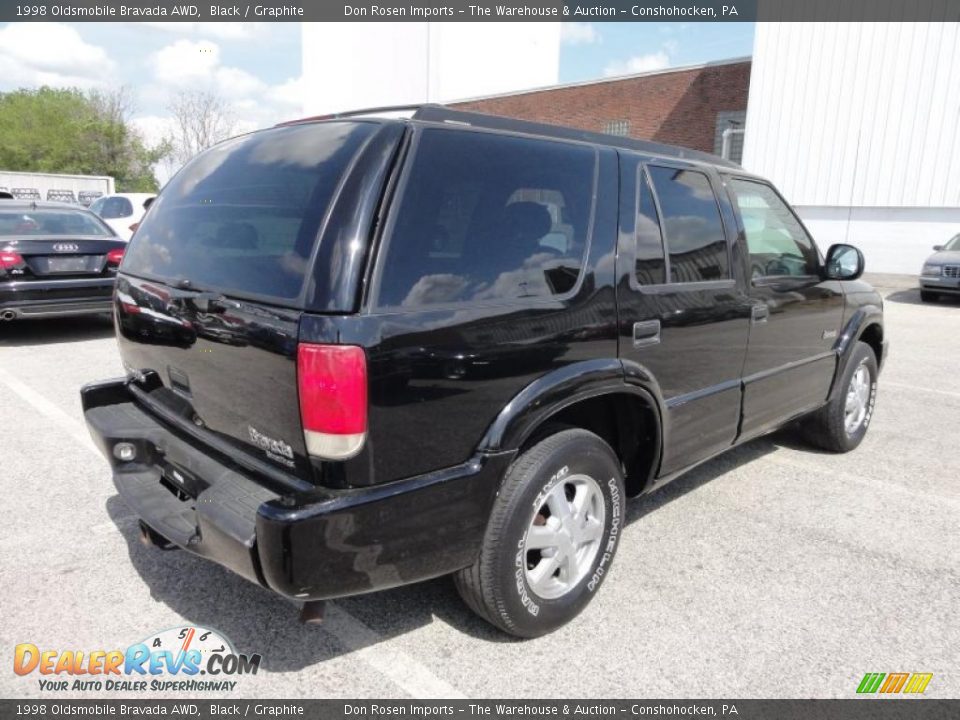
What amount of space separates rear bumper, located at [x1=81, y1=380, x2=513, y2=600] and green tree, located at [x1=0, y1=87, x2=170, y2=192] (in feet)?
196

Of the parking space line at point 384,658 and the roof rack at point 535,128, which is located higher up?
the roof rack at point 535,128

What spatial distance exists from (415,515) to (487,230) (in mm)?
991

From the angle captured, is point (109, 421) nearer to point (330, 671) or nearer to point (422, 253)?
point (330, 671)

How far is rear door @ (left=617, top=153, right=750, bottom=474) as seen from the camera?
2951 millimetres

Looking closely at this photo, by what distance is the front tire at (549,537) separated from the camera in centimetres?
247

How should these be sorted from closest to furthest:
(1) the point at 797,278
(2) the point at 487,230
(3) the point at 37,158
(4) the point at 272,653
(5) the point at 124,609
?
(2) the point at 487,230
(4) the point at 272,653
(5) the point at 124,609
(1) the point at 797,278
(3) the point at 37,158

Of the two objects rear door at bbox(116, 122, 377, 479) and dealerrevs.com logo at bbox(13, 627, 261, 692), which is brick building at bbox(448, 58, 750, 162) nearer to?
rear door at bbox(116, 122, 377, 479)

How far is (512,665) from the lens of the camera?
2.55m

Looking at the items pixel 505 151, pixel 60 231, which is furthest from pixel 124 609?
pixel 60 231

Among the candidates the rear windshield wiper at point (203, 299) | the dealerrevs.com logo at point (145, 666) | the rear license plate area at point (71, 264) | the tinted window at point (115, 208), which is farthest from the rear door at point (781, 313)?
the tinted window at point (115, 208)

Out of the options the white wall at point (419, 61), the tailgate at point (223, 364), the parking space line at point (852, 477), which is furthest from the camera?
the white wall at point (419, 61)

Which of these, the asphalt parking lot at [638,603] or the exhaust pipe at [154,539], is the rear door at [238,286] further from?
the asphalt parking lot at [638,603]

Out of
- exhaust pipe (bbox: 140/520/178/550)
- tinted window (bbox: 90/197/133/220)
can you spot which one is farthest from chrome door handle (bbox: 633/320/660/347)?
tinted window (bbox: 90/197/133/220)

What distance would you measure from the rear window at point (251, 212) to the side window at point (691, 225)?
147cm
